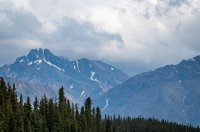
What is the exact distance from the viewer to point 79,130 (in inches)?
7382

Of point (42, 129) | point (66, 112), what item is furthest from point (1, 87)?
point (66, 112)

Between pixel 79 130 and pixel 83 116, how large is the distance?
38.4ft

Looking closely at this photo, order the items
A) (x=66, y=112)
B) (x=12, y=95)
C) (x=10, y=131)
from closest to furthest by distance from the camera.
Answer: (x=10, y=131) < (x=12, y=95) < (x=66, y=112)

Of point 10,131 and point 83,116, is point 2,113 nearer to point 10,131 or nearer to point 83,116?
point 10,131

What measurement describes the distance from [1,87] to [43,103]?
1277 inches

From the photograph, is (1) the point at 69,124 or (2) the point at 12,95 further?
(1) the point at 69,124

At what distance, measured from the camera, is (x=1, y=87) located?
145625mm

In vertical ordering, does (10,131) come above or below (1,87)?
below

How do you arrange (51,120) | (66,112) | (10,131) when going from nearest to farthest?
1. (10,131)
2. (51,120)
3. (66,112)

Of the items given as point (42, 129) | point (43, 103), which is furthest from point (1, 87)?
point (43, 103)

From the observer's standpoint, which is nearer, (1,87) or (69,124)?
(1,87)

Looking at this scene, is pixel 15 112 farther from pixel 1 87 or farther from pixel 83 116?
pixel 83 116

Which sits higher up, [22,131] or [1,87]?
[1,87]

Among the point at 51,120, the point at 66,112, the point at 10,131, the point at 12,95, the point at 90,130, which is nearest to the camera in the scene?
the point at 10,131
